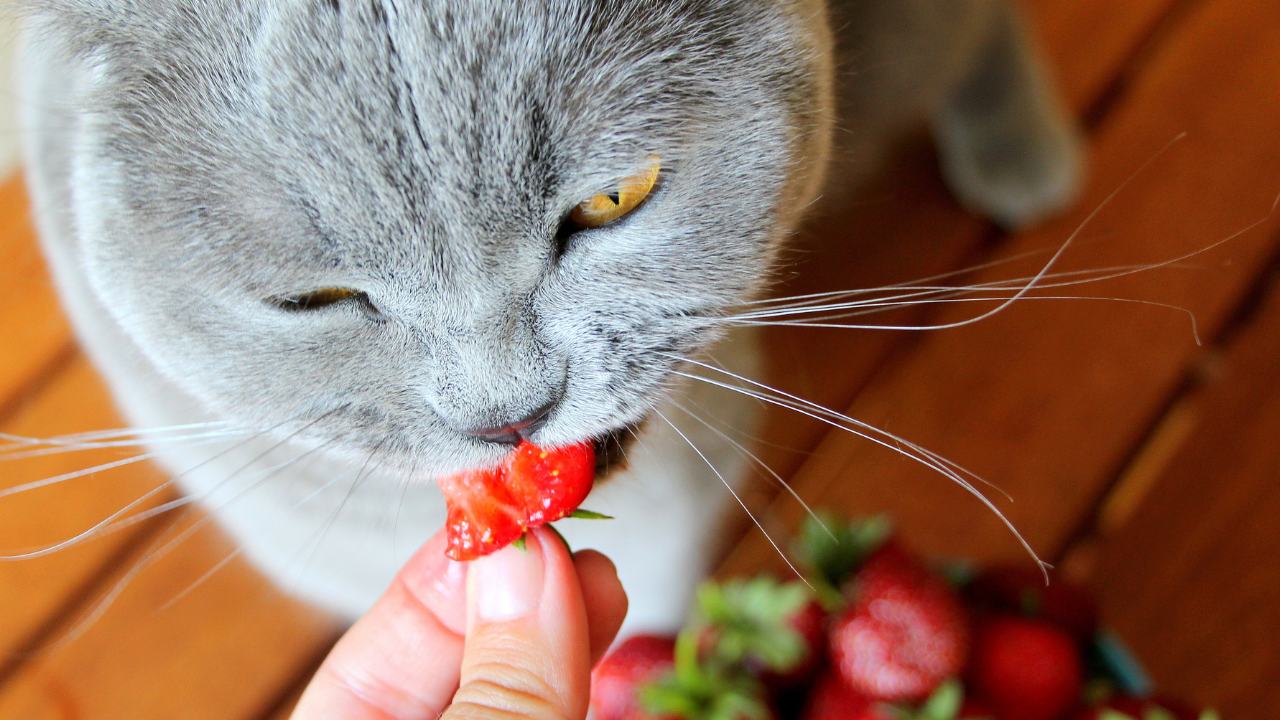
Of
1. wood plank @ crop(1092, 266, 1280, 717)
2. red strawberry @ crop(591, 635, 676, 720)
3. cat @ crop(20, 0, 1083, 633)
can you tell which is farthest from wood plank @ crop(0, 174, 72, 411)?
wood plank @ crop(1092, 266, 1280, 717)

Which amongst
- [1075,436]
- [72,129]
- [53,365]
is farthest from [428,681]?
[1075,436]

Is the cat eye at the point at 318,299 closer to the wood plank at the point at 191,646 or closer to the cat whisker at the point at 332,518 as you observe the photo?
the cat whisker at the point at 332,518

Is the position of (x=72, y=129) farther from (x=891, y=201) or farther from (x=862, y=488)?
(x=891, y=201)

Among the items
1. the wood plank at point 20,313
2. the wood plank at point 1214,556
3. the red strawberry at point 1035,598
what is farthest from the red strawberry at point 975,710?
the wood plank at point 20,313

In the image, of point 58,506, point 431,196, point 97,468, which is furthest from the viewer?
point 58,506

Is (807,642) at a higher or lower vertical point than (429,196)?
lower

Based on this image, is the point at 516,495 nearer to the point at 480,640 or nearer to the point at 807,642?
the point at 480,640

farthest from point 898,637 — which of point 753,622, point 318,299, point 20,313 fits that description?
point 20,313

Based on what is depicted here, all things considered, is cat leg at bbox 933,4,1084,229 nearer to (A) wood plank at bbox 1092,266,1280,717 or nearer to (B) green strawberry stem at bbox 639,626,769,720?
(A) wood plank at bbox 1092,266,1280,717
